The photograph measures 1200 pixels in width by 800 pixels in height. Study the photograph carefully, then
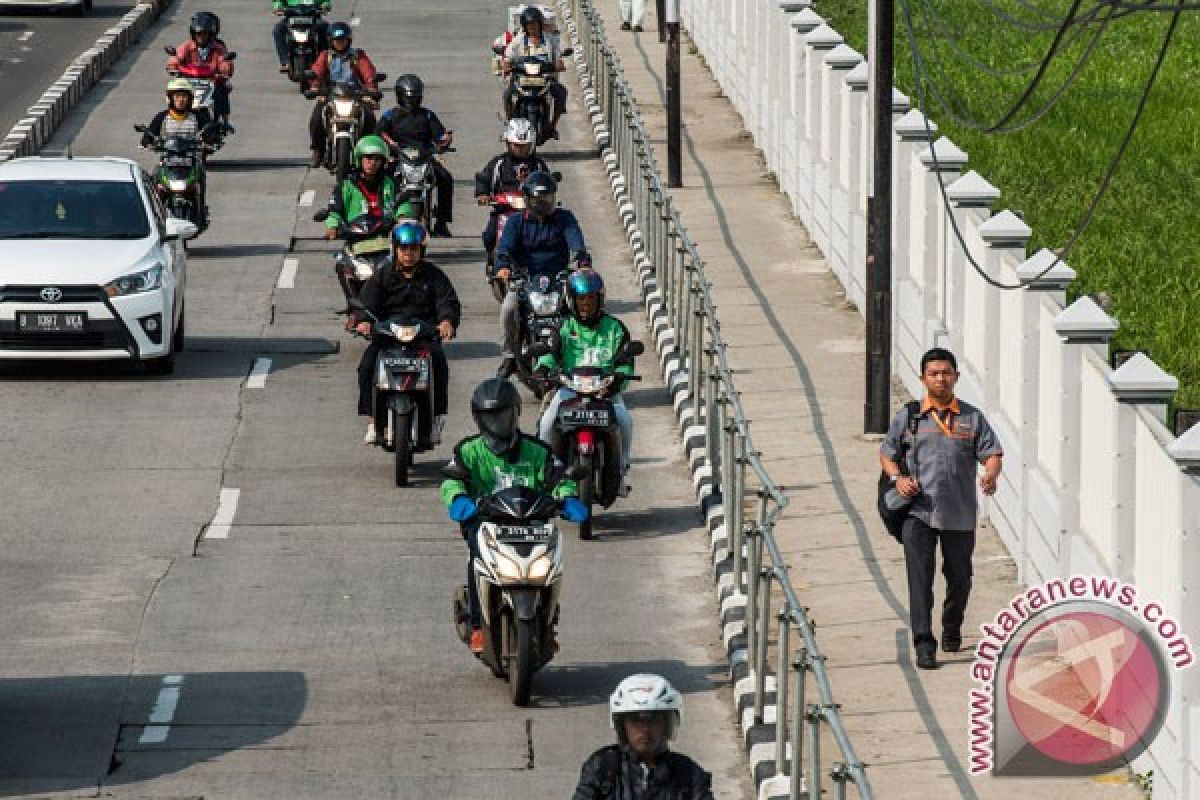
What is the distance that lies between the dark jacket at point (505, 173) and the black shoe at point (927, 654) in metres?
12.8

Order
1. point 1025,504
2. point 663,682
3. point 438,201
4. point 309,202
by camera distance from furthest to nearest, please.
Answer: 1. point 309,202
2. point 438,201
3. point 1025,504
4. point 663,682

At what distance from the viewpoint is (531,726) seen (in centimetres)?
1611

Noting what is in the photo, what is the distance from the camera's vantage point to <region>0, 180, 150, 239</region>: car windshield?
26.3m

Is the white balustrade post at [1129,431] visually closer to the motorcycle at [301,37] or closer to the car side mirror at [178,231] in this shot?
the car side mirror at [178,231]

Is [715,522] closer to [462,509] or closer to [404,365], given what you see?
[404,365]

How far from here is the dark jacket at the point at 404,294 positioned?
22.7 meters

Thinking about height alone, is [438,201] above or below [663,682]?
below

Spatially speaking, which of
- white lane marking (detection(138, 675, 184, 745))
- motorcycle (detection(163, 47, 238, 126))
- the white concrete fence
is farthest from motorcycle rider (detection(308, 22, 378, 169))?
white lane marking (detection(138, 675, 184, 745))

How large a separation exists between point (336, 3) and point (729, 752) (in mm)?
43938

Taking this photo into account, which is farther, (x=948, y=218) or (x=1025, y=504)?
(x=948, y=218)

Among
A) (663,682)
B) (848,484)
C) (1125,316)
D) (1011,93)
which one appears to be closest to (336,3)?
(1011,93)

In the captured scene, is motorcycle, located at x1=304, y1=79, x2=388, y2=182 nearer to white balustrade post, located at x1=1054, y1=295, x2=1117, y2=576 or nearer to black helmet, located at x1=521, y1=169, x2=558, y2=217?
black helmet, located at x1=521, y1=169, x2=558, y2=217

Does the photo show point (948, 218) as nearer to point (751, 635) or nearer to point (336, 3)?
point (751, 635)

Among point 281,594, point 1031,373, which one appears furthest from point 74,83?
point 1031,373
